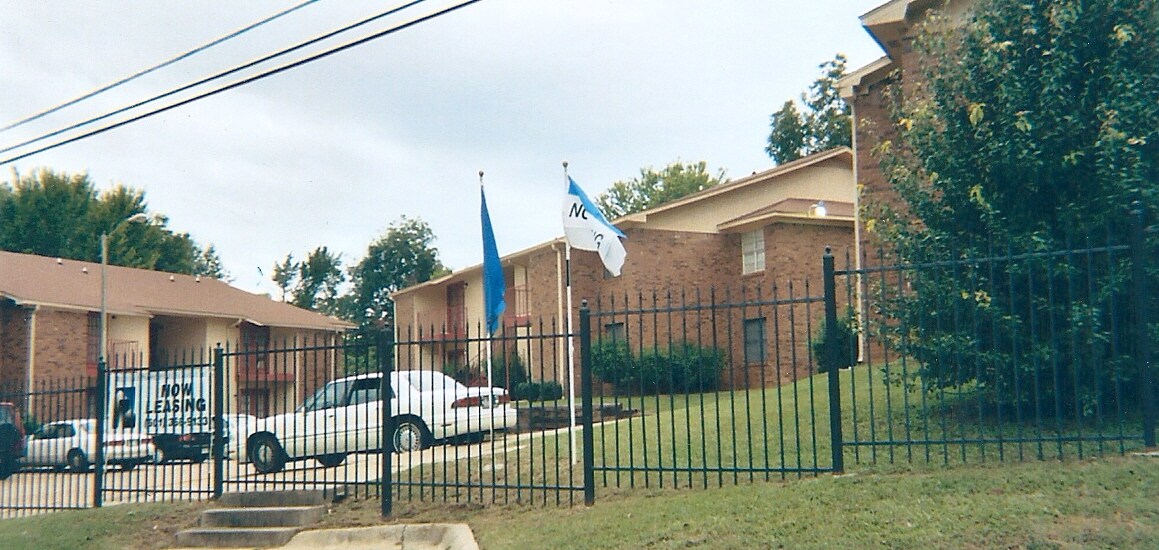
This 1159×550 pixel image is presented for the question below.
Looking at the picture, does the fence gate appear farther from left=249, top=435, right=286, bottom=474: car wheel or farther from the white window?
the white window

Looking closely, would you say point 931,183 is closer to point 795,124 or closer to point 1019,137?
point 1019,137

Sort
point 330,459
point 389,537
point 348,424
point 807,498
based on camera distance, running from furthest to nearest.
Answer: point 330,459 < point 348,424 < point 389,537 < point 807,498

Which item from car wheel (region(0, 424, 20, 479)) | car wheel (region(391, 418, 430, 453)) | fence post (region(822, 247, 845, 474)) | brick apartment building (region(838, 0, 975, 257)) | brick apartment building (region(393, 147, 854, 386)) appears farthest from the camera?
brick apartment building (region(393, 147, 854, 386))

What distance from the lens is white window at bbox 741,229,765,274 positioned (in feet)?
95.8

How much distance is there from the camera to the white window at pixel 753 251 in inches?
1149

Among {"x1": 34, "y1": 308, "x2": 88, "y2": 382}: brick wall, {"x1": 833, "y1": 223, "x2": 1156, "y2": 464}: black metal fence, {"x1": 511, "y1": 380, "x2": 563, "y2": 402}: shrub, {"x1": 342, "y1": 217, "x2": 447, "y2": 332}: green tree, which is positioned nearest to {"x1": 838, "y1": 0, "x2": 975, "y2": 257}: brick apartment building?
{"x1": 511, "y1": 380, "x2": 563, "y2": 402}: shrub

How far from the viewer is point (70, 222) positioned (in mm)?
46906

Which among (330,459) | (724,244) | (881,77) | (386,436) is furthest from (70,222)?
(386,436)

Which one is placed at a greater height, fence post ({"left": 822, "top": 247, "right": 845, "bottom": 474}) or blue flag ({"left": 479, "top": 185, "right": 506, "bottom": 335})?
blue flag ({"left": 479, "top": 185, "right": 506, "bottom": 335})

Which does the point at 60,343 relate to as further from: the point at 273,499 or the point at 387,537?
the point at 387,537

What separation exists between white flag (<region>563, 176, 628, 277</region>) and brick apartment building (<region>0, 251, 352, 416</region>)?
15973 millimetres

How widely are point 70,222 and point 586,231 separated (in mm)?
41650

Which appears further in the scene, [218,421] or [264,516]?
[218,421]

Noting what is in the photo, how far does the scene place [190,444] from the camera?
1348cm
